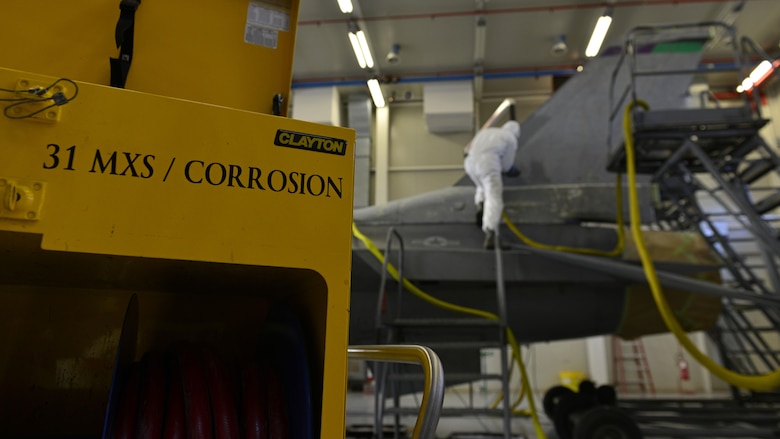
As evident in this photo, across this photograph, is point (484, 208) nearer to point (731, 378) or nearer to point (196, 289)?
point (731, 378)

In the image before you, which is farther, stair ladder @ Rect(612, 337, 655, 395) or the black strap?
stair ladder @ Rect(612, 337, 655, 395)

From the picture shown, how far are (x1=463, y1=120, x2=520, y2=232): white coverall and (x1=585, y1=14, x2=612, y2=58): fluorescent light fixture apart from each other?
468 cm

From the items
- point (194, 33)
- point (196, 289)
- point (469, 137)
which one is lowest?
point (196, 289)

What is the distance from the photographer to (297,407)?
110 cm

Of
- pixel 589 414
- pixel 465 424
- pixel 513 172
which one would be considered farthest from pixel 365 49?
pixel 589 414

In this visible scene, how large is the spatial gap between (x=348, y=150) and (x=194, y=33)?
0.78 m

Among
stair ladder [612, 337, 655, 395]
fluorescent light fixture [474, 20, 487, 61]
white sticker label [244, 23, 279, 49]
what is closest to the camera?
white sticker label [244, 23, 279, 49]

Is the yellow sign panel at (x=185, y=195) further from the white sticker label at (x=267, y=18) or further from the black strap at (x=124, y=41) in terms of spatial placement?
the white sticker label at (x=267, y=18)

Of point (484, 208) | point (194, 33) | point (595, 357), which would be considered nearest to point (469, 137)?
point (595, 357)

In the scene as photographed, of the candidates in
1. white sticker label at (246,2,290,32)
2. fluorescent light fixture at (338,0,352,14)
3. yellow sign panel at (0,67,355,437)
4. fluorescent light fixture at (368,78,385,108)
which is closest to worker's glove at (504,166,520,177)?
white sticker label at (246,2,290,32)

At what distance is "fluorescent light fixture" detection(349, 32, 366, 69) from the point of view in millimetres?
7882

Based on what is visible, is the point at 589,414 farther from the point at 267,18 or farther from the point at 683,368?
the point at 683,368

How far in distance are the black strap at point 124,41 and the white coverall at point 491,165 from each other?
2.91m

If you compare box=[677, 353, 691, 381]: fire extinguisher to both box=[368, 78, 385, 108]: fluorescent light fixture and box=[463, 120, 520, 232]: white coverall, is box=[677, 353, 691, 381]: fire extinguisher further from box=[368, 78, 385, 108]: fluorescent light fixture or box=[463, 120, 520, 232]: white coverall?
box=[368, 78, 385, 108]: fluorescent light fixture
